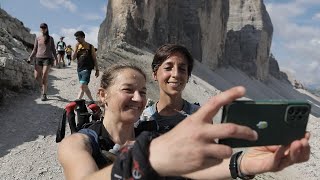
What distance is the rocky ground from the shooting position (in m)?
8.24

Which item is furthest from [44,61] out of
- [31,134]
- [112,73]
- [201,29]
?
[201,29]

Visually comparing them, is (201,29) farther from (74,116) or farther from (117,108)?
(117,108)

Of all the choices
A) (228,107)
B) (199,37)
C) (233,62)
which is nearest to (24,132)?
(228,107)

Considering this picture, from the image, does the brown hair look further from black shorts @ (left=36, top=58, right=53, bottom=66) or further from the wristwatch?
black shorts @ (left=36, top=58, right=53, bottom=66)

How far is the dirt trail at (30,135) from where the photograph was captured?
→ 27.0 ft

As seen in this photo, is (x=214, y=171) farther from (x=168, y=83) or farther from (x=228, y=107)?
(x=168, y=83)

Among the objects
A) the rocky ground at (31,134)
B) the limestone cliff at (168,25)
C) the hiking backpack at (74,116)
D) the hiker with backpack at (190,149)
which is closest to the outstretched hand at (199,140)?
the hiker with backpack at (190,149)

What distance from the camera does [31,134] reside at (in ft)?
32.8

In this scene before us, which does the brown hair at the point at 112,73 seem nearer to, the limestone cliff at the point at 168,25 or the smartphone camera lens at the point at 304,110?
the smartphone camera lens at the point at 304,110

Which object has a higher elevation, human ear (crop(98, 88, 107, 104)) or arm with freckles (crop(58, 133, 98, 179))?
human ear (crop(98, 88, 107, 104))

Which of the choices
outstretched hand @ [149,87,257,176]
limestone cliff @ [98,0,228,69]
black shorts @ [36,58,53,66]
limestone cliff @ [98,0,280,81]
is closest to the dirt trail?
black shorts @ [36,58,53,66]

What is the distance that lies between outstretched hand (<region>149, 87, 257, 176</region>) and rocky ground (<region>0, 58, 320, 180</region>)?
7.14 meters

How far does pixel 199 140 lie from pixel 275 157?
504mm

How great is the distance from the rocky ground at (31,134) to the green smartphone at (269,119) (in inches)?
283
